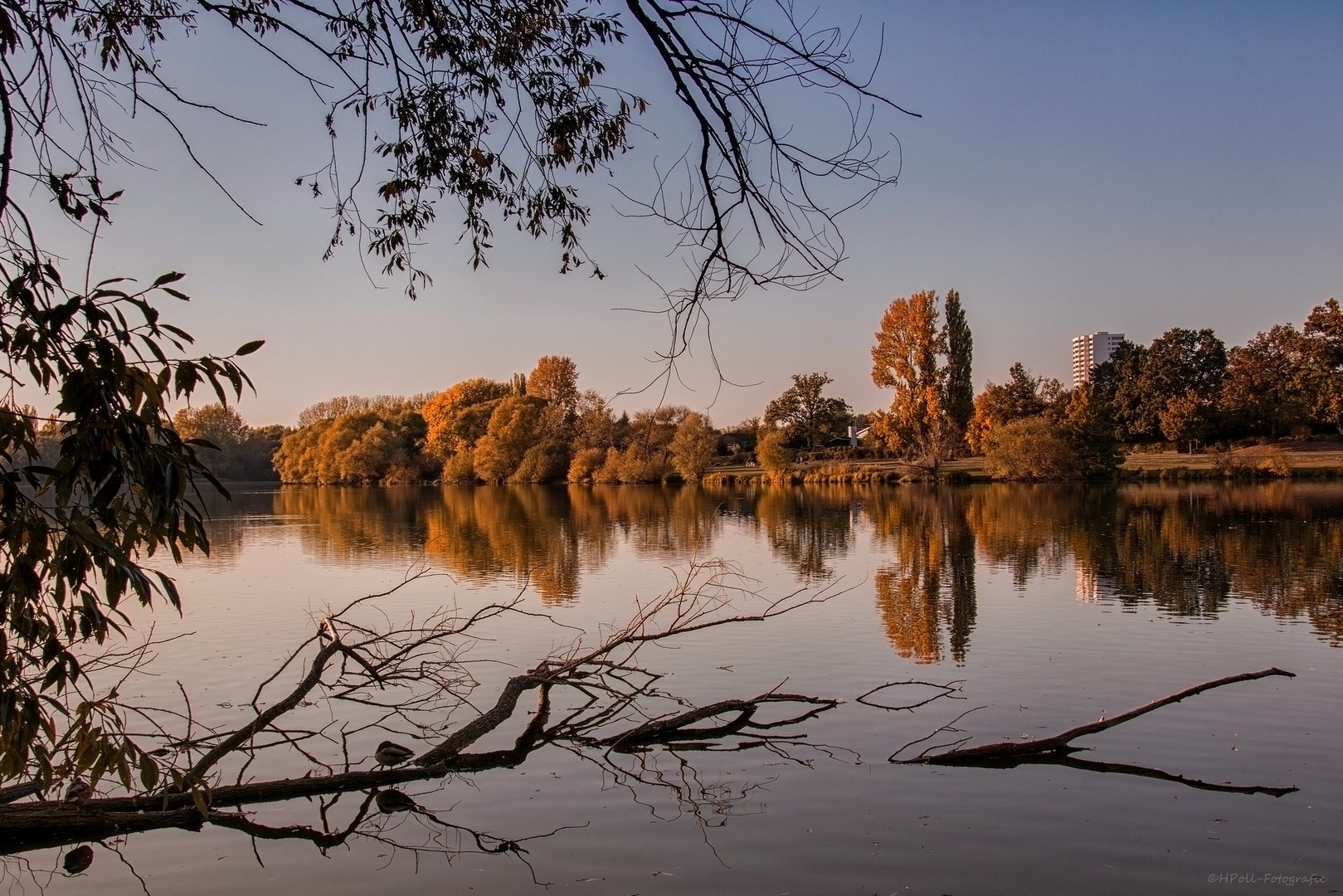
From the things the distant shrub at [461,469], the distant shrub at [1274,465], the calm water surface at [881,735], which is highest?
the distant shrub at [461,469]

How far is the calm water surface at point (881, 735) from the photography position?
5715 millimetres

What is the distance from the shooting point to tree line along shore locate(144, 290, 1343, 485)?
5569 cm

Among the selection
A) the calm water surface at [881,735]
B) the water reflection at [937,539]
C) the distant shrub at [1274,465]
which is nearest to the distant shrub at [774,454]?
the water reflection at [937,539]

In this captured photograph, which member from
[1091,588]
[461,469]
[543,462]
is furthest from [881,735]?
[461,469]

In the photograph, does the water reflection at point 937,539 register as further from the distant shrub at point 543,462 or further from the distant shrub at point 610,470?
the distant shrub at point 543,462

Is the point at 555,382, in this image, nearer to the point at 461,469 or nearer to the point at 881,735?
the point at 461,469

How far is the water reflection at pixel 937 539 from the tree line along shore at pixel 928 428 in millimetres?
7657

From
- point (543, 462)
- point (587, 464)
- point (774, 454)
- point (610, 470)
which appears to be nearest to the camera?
point (774, 454)

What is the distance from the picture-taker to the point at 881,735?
8.08 metres

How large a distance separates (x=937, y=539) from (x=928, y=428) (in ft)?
104

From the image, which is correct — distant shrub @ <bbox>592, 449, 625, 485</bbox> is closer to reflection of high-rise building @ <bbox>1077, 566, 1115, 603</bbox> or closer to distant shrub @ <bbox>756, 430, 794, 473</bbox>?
distant shrub @ <bbox>756, 430, 794, 473</bbox>

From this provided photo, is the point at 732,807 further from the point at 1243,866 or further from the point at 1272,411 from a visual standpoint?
the point at 1272,411

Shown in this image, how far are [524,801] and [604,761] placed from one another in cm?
89

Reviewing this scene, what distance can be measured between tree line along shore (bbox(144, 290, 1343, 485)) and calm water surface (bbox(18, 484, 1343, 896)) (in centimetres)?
2586
